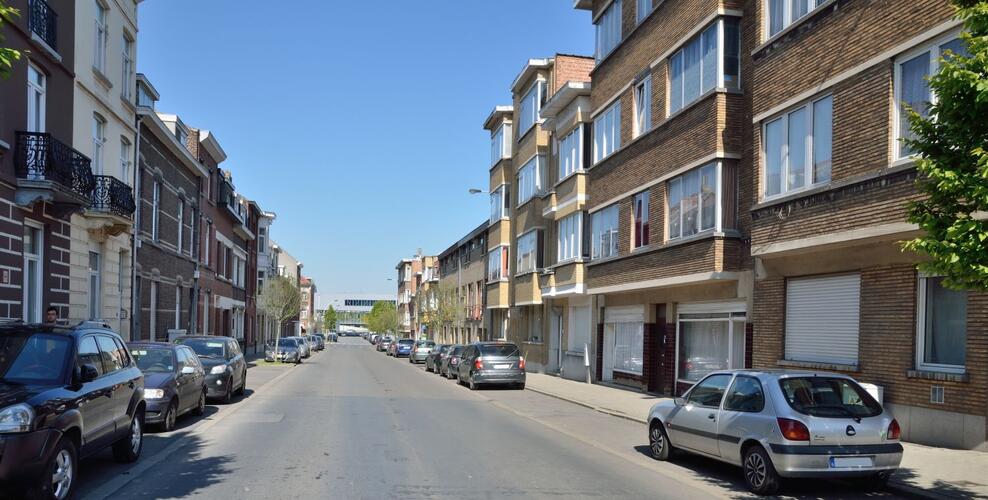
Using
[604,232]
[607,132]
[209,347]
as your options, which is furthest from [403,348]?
[209,347]

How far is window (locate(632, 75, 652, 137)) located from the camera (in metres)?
21.8

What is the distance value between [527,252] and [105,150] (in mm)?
17610

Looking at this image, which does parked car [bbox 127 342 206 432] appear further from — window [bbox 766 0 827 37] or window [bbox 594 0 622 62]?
window [bbox 594 0 622 62]

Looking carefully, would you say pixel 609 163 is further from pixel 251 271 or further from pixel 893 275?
pixel 251 271

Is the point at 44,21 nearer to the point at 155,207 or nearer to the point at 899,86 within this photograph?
the point at 155,207

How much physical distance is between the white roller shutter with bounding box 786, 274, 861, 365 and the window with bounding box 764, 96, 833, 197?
1806 mm

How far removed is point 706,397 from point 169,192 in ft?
84.1

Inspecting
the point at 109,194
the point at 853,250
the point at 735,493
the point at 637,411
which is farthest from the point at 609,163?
the point at 735,493

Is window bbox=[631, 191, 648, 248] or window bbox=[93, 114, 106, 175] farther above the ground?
window bbox=[93, 114, 106, 175]

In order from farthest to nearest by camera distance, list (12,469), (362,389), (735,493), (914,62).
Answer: (362,389) → (914,62) → (735,493) → (12,469)

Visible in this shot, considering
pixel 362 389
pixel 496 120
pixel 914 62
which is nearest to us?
pixel 914 62

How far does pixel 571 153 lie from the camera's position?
92.7 ft

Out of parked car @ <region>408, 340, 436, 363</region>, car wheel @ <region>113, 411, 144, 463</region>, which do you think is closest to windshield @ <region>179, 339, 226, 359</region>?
car wheel @ <region>113, 411, 144, 463</region>

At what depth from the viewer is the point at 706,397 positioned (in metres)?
10.4
